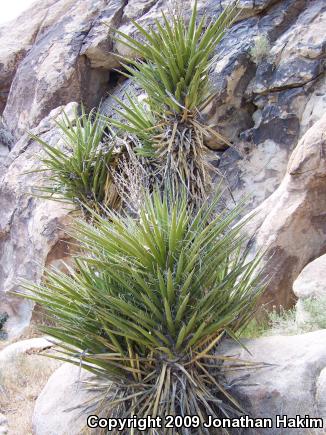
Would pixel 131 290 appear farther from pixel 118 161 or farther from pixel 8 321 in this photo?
pixel 8 321

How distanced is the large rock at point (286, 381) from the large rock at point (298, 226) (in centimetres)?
193

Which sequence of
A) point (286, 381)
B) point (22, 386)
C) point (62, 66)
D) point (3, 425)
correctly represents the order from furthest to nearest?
1. point (62, 66)
2. point (22, 386)
3. point (3, 425)
4. point (286, 381)

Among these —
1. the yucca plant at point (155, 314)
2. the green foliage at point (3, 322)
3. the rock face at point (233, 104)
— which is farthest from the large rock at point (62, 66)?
the yucca plant at point (155, 314)

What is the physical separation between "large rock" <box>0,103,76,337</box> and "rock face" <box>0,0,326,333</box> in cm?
3

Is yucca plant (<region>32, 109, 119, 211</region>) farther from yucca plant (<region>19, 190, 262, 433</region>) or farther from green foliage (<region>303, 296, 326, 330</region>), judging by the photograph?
green foliage (<region>303, 296, 326, 330</region>)

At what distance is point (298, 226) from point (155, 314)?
2.90 m

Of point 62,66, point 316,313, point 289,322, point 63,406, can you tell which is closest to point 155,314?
point 63,406

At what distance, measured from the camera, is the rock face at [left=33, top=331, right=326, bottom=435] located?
3.58 metres

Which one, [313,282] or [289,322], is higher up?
[313,282]

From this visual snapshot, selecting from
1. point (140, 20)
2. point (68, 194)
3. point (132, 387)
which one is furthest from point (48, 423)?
point (140, 20)

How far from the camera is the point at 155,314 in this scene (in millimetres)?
3773

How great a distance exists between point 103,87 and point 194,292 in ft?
29.8

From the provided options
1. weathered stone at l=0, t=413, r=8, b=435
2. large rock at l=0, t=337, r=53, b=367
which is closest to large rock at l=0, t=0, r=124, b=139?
large rock at l=0, t=337, r=53, b=367

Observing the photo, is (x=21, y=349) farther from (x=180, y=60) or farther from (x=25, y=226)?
(x=180, y=60)
